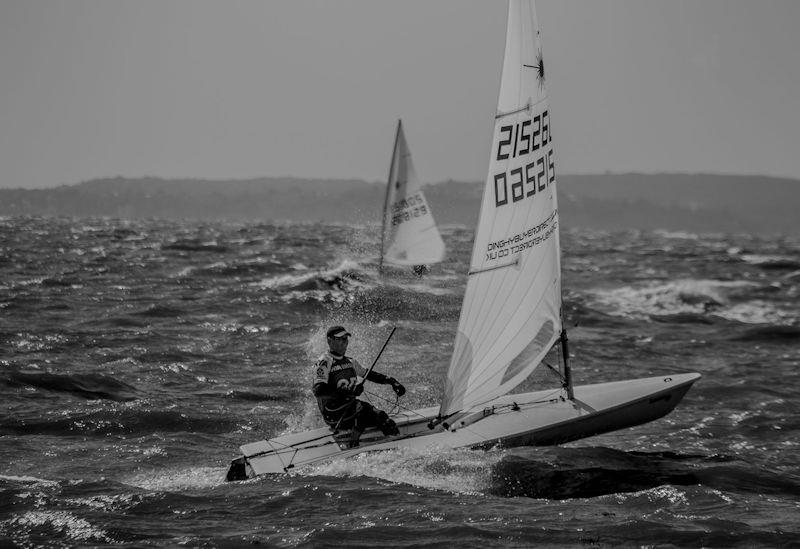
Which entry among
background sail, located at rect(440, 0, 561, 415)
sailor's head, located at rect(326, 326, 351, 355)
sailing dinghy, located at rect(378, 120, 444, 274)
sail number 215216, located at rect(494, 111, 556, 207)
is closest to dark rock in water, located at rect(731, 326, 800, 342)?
sailing dinghy, located at rect(378, 120, 444, 274)

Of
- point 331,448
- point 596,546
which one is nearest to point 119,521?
point 331,448

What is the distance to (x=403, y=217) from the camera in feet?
92.0

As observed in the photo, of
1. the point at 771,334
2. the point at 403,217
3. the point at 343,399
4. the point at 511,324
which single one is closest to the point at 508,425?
the point at 511,324

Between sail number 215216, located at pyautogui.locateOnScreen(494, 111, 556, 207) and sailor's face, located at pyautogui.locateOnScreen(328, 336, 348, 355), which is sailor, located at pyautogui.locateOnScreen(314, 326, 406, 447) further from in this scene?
sail number 215216, located at pyautogui.locateOnScreen(494, 111, 556, 207)

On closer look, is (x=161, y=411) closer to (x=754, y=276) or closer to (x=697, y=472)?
(x=697, y=472)

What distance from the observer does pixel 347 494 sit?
8391mm

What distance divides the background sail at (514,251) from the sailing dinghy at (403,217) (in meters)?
17.6

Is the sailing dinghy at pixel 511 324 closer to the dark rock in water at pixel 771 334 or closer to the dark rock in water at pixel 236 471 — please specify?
the dark rock in water at pixel 236 471

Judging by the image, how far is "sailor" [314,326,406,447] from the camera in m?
9.84

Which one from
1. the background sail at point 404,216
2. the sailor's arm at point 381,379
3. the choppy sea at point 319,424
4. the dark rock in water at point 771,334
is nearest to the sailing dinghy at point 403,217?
the background sail at point 404,216

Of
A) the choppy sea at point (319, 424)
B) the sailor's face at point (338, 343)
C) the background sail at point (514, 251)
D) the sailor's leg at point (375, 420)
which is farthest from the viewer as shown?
the sailor's leg at point (375, 420)

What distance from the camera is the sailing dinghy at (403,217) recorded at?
2770 centimetres

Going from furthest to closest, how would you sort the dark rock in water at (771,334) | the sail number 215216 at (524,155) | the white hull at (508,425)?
the dark rock in water at (771,334), the white hull at (508,425), the sail number 215216 at (524,155)

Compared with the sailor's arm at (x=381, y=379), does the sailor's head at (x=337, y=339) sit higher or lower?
higher
